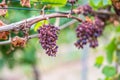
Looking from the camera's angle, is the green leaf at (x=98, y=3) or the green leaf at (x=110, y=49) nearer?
the green leaf at (x=98, y=3)

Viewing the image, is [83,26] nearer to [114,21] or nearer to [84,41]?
[84,41]

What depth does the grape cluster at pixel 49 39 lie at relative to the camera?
1.03m


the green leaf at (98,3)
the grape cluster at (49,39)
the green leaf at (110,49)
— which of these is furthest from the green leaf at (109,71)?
the grape cluster at (49,39)

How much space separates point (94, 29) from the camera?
1.29 meters

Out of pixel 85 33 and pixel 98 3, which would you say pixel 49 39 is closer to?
pixel 85 33

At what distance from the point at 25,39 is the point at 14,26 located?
6cm

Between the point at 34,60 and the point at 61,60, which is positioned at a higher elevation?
the point at 34,60

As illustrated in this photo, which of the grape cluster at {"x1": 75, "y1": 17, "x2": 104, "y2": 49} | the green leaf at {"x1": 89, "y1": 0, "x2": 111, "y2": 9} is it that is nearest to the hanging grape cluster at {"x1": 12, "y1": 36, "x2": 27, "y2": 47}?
the grape cluster at {"x1": 75, "y1": 17, "x2": 104, "y2": 49}

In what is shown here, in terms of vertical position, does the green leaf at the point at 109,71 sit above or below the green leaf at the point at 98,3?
below

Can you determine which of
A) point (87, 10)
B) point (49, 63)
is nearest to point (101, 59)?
point (87, 10)

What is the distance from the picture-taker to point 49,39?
3.42 ft

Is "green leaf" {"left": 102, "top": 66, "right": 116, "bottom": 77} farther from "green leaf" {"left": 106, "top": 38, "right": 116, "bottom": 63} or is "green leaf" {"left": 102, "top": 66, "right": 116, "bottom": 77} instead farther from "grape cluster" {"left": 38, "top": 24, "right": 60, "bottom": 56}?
"grape cluster" {"left": 38, "top": 24, "right": 60, "bottom": 56}

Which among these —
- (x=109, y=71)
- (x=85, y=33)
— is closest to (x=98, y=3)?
(x=85, y=33)

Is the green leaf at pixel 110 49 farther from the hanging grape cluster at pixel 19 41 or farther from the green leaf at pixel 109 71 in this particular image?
the hanging grape cluster at pixel 19 41
